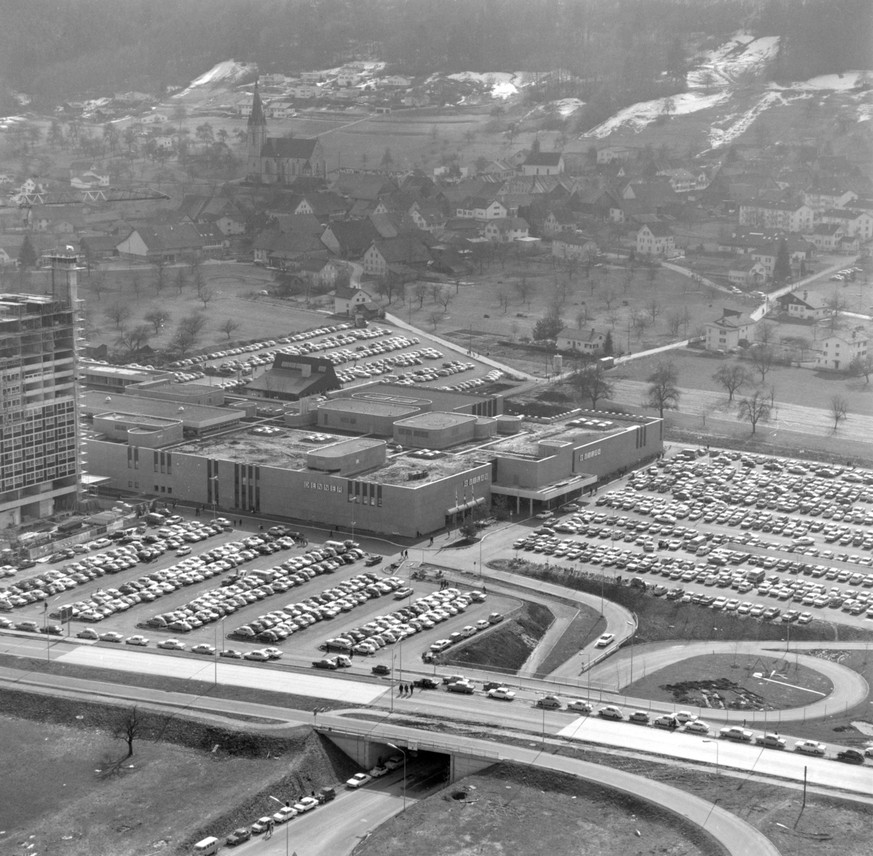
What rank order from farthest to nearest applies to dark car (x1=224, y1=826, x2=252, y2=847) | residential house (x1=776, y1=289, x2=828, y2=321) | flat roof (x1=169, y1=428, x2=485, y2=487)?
residential house (x1=776, y1=289, x2=828, y2=321) < flat roof (x1=169, y1=428, x2=485, y2=487) < dark car (x1=224, y1=826, x2=252, y2=847)

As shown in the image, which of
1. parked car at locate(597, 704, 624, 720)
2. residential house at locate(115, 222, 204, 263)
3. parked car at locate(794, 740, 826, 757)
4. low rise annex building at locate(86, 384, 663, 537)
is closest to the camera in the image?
parked car at locate(794, 740, 826, 757)

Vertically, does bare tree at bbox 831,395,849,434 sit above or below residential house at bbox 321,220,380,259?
below

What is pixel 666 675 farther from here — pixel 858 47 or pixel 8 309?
pixel 858 47

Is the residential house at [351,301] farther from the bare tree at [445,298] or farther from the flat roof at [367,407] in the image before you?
the flat roof at [367,407]

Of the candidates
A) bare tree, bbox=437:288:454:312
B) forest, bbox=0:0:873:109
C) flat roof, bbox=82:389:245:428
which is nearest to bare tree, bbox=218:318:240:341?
bare tree, bbox=437:288:454:312

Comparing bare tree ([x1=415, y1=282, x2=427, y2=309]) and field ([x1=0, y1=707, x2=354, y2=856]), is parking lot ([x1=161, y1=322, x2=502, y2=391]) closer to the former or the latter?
bare tree ([x1=415, y1=282, x2=427, y2=309])

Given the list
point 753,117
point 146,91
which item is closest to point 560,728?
point 753,117

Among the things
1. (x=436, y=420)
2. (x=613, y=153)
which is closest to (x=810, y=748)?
(x=436, y=420)

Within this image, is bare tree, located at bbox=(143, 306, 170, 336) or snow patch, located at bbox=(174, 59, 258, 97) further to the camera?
snow patch, located at bbox=(174, 59, 258, 97)
